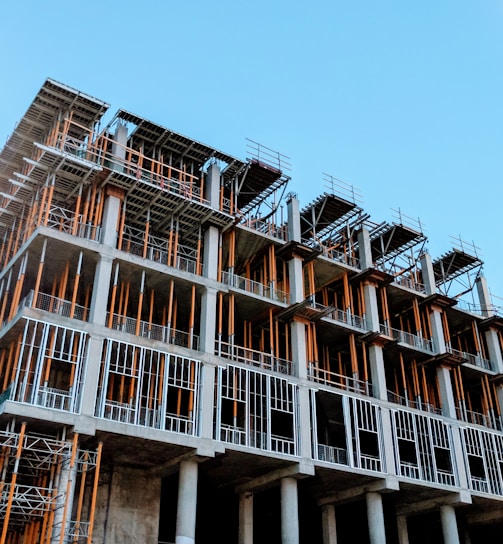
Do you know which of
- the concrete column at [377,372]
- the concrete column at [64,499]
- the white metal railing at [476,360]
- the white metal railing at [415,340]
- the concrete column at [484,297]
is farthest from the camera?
the concrete column at [484,297]

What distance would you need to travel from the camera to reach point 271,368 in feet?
128

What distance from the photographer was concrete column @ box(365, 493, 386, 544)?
38.2 meters

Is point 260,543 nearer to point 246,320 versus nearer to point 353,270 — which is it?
point 246,320

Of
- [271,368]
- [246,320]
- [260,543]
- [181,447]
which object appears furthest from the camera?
[260,543]

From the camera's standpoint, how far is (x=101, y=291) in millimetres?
34062

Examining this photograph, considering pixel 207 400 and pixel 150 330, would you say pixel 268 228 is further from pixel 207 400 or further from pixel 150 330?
pixel 207 400

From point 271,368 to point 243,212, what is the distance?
38.4 ft

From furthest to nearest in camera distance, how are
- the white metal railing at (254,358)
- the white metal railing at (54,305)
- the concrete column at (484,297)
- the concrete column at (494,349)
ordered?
the concrete column at (484,297) → the concrete column at (494,349) → the white metal railing at (254,358) → the white metal railing at (54,305)

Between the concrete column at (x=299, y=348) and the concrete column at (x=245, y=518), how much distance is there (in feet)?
25.4

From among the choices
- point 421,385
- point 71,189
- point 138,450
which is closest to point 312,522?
point 421,385

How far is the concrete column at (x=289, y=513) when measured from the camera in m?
35.1

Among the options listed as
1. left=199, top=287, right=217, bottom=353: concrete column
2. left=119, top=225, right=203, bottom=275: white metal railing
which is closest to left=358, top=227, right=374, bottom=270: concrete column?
left=119, top=225, right=203, bottom=275: white metal railing

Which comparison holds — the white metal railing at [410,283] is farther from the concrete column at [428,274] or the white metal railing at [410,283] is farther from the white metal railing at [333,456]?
the white metal railing at [333,456]

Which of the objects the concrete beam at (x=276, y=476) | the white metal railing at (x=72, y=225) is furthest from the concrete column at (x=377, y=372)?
the white metal railing at (x=72, y=225)
